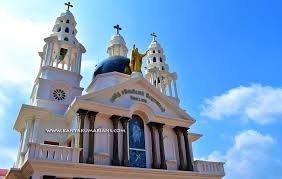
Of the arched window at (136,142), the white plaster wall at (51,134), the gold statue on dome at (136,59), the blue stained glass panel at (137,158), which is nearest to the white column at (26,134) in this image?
the white plaster wall at (51,134)

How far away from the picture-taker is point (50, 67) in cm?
1991

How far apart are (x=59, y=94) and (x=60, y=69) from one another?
1.96 metres

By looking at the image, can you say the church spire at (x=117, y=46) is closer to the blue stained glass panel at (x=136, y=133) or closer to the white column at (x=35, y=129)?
the blue stained glass panel at (x=136, y=133)

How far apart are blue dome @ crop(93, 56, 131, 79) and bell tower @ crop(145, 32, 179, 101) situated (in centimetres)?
393

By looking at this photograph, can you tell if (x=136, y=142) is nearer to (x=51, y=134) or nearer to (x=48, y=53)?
(x=51, y=134)

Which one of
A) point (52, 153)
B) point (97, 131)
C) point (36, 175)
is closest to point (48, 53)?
point (97, 131)

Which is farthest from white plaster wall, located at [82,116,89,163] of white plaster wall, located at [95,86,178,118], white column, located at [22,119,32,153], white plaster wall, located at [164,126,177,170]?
white plaster wall, located at [164,126,177,170]

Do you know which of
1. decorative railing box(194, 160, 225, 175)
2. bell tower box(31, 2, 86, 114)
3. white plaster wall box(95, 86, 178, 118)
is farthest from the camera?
bell tower box(31, 2, 86, 114)

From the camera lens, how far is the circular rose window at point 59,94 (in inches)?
750

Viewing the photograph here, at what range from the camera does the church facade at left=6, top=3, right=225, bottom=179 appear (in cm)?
1364

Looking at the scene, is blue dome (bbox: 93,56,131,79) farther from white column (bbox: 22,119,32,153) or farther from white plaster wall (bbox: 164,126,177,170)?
white column (bbox: 22,119,32,153)

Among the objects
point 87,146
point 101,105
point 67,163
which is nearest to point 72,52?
point 101,105

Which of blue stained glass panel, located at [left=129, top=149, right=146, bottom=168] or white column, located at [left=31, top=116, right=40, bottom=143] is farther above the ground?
white column, located at [left=31, top=116, right=40, bottom=143]

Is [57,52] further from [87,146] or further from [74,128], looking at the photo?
[87,146]
